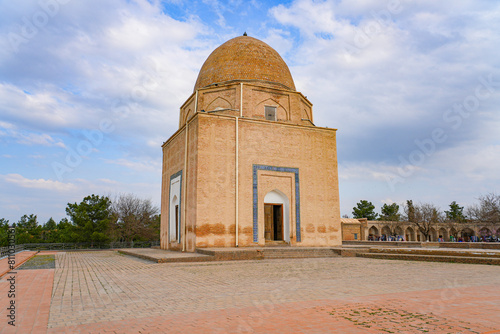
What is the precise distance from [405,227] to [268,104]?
2877 centimetres

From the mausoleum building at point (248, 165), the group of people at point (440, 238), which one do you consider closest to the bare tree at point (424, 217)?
the group of people at point (440, 238)

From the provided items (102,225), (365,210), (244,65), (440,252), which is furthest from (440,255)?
(365,210)

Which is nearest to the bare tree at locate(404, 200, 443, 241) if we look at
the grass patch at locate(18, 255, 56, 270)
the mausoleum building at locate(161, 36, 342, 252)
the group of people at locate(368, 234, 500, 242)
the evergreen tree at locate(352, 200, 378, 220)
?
the group of people at locate(368, 234, 500, 242)

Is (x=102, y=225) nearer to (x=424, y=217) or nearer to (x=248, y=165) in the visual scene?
(x=248, y=165)

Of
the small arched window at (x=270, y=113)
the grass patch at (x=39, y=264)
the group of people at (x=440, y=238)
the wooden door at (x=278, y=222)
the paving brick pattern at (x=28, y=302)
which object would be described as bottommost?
the group of people at (x=440, y=238)

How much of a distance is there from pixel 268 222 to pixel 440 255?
754cm

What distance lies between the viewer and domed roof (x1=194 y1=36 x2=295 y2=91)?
18.5m

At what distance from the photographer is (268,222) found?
54.2 feet

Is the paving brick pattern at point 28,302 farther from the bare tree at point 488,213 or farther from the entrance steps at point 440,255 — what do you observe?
the bare tree at point 488,213

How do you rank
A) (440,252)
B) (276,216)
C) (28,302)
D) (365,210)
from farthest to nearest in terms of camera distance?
(365,210)
(276,216)
(440,252)
(28,302)

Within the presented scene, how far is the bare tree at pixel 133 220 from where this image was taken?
33.1 meters

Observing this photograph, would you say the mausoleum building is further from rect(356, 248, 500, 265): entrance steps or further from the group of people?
the group of people

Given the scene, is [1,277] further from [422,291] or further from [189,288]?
[422,291]

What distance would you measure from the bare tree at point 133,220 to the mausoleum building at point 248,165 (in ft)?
50.0
